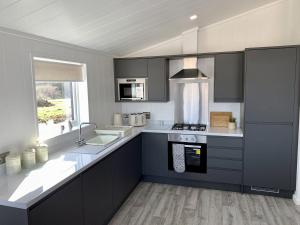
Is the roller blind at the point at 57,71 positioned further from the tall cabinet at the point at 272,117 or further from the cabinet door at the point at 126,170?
the tall cabinet at the point at 272,117

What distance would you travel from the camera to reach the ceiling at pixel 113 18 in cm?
180

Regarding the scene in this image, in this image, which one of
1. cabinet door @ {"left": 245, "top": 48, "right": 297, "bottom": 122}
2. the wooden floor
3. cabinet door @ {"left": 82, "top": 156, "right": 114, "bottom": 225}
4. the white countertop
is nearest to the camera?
the white countertop

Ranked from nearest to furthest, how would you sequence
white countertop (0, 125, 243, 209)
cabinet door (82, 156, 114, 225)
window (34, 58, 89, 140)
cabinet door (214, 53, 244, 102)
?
white countertop (0, 125, 243, 209) < cabinet door (82, 156, 114, 225) < window (34, 58, 89, 140) < cabinet door (214, 53, 244, 102)

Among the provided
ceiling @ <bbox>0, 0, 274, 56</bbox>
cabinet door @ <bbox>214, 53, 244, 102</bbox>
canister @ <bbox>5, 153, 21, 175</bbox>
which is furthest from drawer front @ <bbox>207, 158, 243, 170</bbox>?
canister @ <bbox>5, 153, 21, 175</bbox>

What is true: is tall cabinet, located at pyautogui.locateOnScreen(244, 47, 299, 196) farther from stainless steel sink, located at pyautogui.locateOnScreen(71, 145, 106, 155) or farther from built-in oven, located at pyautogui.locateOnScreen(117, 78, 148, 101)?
stainless steel sink, located at pyautogui.locateOnScreen(71, 145, 106, 155)

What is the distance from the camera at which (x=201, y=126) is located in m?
3.71

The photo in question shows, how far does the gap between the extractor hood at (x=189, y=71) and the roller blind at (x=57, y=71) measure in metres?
1.36

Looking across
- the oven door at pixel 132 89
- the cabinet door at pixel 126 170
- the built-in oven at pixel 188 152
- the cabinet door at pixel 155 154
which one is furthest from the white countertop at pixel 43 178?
the oven door at pixel 132 89

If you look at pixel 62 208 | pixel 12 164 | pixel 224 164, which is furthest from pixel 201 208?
pixel 12 164

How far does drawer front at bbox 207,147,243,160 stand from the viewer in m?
3.21

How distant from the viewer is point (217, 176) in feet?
10.9

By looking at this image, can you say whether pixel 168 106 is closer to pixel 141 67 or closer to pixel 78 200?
pixel 141 67

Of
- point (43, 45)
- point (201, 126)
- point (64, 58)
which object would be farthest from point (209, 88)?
point (43, 45)

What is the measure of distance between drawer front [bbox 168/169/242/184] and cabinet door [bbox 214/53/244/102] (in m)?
1.04
